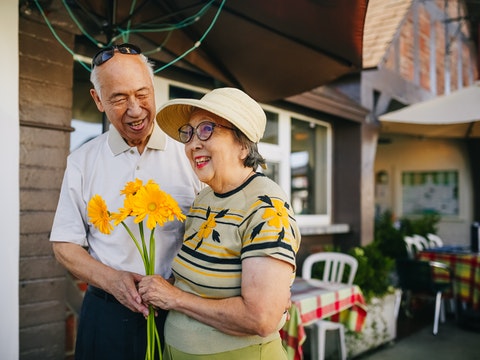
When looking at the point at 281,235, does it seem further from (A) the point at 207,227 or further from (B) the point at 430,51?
(B) the point at 430,51

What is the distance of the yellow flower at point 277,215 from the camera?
1.27 m

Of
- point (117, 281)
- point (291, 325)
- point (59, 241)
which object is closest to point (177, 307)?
point (117, 281)

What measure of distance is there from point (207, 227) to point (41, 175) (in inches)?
66.1

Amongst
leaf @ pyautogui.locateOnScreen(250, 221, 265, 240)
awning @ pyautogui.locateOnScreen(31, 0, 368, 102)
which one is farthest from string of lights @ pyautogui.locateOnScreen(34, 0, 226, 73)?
leaf @ pyautogui.locateOnScreen(250, 221, 265, 240)

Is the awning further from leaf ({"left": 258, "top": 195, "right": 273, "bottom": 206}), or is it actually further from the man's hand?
the man's hand

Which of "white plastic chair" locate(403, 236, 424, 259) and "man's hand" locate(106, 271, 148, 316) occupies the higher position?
"man's hand" locate(106, 271, 148, 316)

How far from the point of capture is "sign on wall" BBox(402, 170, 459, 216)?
9953 millimetres

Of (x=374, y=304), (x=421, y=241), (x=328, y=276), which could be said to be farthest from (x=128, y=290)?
(x=421, y=241)

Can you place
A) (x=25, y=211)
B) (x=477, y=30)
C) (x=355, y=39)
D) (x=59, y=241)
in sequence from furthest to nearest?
1. (x=477, y=30)
2. (x=355, y=39)
3. (x=25, y=211)
4. (x=59, y=241)

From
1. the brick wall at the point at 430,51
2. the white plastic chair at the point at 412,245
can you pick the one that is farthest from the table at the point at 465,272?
the brick wall at the point at 430,51

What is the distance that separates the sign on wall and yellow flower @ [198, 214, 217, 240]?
385 inches

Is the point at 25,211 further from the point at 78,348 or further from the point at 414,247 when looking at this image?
the point at 414,247

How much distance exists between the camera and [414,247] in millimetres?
7141

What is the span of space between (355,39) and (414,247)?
5.27m
